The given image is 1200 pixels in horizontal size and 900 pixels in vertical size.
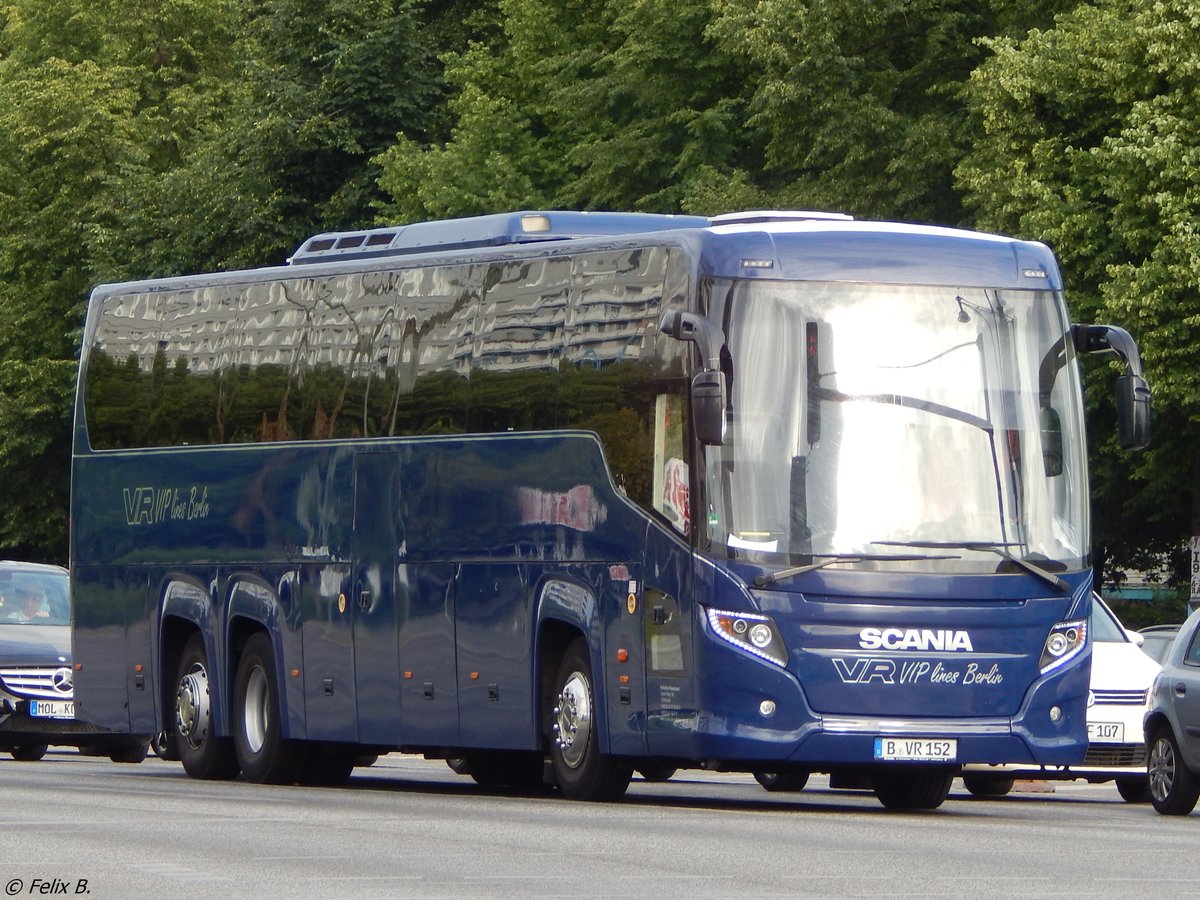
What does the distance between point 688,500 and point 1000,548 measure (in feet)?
6.36

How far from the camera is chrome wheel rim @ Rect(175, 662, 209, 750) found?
73.7 feet

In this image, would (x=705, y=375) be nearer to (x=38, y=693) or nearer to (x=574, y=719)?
(x=574, y=719)

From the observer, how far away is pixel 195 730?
2259 centimetres

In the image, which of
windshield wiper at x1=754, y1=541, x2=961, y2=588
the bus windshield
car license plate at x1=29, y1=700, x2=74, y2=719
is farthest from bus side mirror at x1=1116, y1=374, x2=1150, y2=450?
car license plate at x1=29, y1=700, x2=74, y2=719

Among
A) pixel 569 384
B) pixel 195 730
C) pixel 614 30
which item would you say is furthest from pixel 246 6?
pixel 569 384

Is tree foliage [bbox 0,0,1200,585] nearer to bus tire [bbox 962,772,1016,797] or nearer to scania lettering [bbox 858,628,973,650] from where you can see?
bus tire [bbox 962,772,1016,797]

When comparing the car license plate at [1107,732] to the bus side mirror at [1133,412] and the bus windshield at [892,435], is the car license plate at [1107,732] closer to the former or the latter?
the bus windshield at [892,435]

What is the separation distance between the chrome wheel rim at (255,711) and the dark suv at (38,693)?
456 cm

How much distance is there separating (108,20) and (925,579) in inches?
1963

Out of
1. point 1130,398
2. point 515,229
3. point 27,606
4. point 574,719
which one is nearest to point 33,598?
point 27,606

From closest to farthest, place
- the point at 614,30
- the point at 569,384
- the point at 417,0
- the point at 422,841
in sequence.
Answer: the point at 422,841
the point at 569,384
the point at 614,30
the point at 417,0

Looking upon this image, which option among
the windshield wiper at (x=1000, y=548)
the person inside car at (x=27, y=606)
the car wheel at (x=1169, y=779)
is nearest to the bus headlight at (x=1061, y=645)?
the windshield wiper at (x=1000, y=548)

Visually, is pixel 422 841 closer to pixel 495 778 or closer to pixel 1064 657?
pixel 1064 657

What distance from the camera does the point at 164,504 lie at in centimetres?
2266
